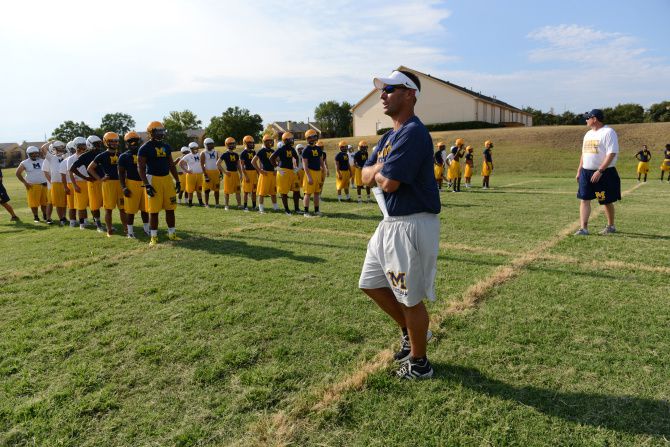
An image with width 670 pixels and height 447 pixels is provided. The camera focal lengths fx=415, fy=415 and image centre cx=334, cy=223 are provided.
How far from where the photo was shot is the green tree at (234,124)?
6931 centimetres

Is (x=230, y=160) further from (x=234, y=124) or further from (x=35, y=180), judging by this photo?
(x=234, y=124)

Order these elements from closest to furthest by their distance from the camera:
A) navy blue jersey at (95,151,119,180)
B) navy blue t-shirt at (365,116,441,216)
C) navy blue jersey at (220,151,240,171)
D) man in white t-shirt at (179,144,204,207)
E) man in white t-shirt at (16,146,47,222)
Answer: navy blue t-shirt at (365,116,441,216)
navy blue jersey at (95,151,119,180)
man in white t-shirt at (16,146,47,222)
navy blue jersey at (220,151,240,171)
man in white t-shirt at (179,144,204,207)

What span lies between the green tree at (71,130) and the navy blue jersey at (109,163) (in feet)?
280

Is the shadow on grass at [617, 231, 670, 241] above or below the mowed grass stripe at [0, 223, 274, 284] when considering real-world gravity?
below

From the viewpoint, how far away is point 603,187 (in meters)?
7.75

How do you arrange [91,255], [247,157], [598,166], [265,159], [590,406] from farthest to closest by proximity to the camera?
[247,157] < [265,159] < [598,166] < [91,255] < [590,406]

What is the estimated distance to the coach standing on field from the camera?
2850mm

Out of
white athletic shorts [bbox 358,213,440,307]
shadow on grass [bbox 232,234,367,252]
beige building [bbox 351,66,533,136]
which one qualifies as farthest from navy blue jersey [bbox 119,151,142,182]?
beige building [bbox 351,66,533,136]

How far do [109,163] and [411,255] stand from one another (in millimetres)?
8341

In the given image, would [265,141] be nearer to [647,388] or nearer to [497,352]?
[497,352]

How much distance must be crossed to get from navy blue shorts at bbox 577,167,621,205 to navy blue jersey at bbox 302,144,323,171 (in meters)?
6.36

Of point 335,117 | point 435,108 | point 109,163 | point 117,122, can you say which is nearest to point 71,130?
point 117,122

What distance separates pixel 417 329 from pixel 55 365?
3066mm

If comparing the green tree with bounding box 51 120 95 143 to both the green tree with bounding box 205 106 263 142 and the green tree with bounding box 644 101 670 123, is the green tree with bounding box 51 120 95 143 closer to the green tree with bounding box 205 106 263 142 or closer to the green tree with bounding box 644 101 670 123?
the green tree with bounding box 205 106 263 142
